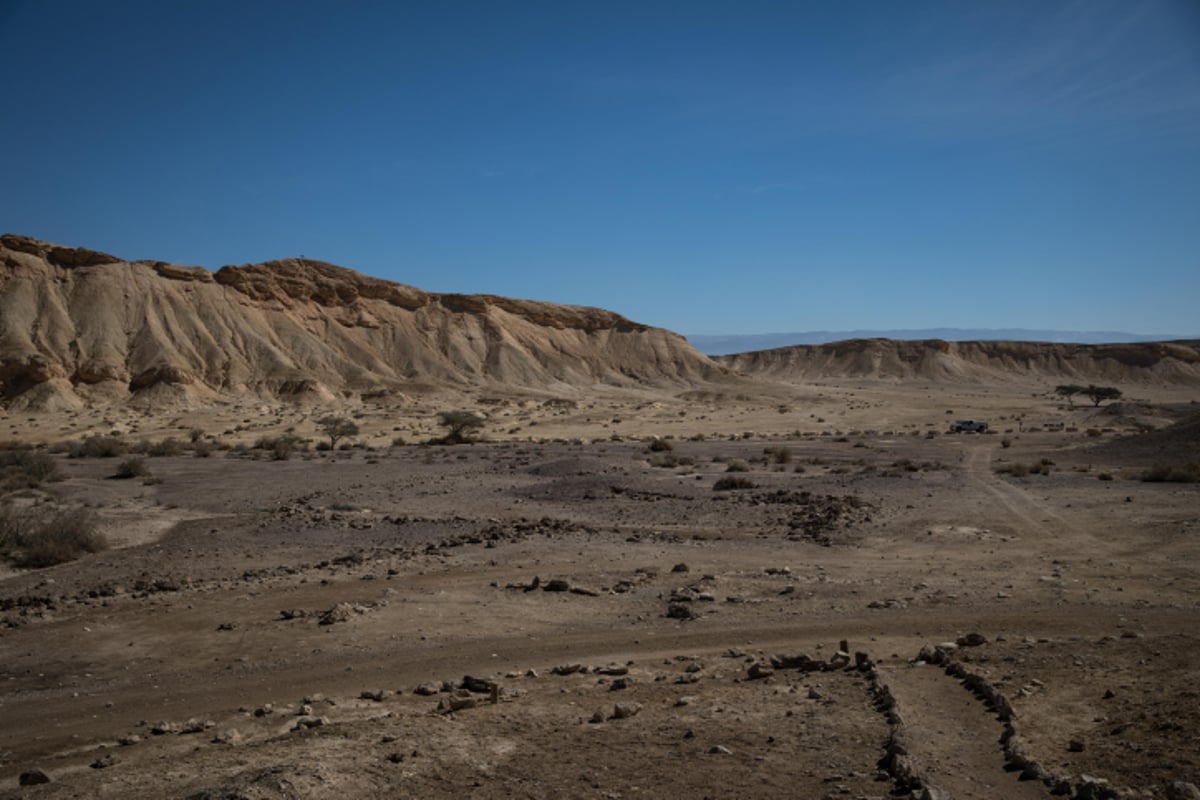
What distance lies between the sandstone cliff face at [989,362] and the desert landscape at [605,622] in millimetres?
102135

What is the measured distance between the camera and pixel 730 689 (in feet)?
29.1

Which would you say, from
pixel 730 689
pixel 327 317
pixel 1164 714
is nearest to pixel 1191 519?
pixel 1164 714

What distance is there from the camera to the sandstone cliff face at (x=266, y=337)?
62625mm

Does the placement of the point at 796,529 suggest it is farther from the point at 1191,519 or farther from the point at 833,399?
the point at 833,399

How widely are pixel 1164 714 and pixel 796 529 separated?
11700 mm

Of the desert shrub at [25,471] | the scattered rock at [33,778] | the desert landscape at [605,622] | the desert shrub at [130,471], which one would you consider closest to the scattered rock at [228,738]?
the desert landscape at [605,622]

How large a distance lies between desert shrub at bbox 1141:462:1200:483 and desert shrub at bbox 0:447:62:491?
33.8m

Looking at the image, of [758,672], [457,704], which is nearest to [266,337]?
[457,704]

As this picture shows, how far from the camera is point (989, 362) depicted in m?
144

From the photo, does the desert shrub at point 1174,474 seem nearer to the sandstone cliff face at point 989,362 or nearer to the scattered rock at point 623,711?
the scattered rock at point 623,711

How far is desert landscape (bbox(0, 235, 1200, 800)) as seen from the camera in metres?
6.95

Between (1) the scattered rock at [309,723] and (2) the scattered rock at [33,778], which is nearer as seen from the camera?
(2) the scattered rock at [33,778]

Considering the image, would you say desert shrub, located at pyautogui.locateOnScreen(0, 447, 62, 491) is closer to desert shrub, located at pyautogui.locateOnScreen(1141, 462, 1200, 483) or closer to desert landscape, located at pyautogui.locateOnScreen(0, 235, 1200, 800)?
desert landscape, located at pyautogui.locateOnScreen(0, 235, 1200, 800)

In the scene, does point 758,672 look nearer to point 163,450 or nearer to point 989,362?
point 163,450
